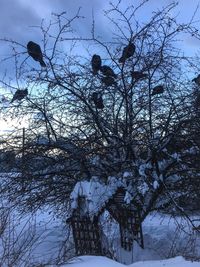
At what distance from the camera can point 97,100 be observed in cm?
819

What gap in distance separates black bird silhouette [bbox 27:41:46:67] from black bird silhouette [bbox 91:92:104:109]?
0.87 meters

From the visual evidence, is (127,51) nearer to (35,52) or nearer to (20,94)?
(35,52)

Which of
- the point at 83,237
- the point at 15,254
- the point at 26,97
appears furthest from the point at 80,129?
the point at 15,254

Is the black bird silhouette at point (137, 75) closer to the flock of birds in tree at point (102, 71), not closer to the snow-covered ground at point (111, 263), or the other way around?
the flock of birds in tree at point (102, 71)

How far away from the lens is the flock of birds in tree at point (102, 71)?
26.0 feet

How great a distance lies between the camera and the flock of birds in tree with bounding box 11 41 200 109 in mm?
7926

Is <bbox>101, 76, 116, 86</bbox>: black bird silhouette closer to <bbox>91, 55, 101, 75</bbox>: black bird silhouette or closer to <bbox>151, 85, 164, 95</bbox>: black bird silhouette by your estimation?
<bbox>91, 55, 101, 75</bbox>: black bird silhouette

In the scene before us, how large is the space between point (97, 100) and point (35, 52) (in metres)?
1.11

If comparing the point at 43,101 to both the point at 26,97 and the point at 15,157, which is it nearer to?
the point at 26,97

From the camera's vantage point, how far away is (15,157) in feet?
28.4

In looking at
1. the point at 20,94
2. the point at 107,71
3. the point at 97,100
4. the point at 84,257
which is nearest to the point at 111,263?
the point at 84,257

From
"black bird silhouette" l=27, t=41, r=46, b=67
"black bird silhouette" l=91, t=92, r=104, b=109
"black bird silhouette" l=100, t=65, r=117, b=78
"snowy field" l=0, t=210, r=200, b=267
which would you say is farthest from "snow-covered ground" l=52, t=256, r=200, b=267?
"black bird silhouette" l=27, t=41, r=46, b=67

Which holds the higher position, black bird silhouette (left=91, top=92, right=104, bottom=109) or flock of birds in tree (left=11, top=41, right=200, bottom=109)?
flock of birds in tree (left=11, top=41, right=200, bottom=109)

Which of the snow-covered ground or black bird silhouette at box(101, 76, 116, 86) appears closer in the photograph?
the snow-covered ground
